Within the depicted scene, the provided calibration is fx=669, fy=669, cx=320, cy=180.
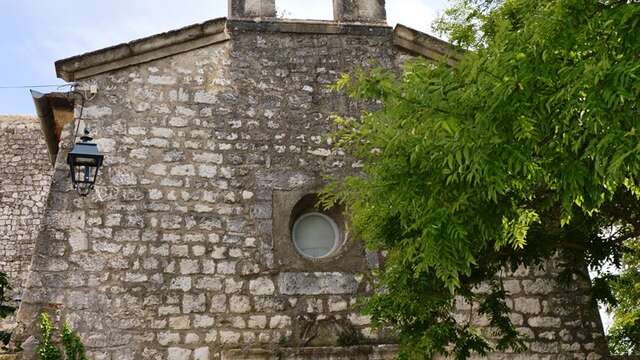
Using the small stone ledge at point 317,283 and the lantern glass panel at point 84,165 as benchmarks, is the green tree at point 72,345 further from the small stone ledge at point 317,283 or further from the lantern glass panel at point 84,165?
the small stone ledge at point 317,283

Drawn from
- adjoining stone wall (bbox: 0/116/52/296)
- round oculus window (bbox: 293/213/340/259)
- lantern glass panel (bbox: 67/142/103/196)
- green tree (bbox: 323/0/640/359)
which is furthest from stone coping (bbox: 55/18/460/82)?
adjoining stone wall (bbox: 0/116/52/296)

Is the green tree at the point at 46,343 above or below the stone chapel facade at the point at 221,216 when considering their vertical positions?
below

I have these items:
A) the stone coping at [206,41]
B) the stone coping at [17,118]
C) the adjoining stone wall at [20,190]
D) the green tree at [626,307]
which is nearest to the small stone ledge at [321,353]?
the stone coping at [206,41]

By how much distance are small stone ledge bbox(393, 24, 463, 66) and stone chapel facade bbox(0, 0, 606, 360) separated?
34 mm

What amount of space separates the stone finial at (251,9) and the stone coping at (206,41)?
9cm

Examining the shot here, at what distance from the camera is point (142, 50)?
6742 millimetres

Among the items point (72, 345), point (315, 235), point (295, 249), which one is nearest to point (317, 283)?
point (295, 249)

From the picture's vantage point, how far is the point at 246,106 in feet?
22.4

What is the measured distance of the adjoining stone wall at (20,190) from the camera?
12312 millimetres

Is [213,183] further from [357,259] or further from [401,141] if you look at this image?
[401,141]

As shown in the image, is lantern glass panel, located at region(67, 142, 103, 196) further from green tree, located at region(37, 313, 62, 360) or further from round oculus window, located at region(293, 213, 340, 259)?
round oculus window, located at region(293, 213, 340, 259)

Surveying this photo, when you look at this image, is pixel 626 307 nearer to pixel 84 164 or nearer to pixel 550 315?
pixel 550 315

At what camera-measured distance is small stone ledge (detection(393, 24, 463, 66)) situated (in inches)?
291

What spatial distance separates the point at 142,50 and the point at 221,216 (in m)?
1.90
